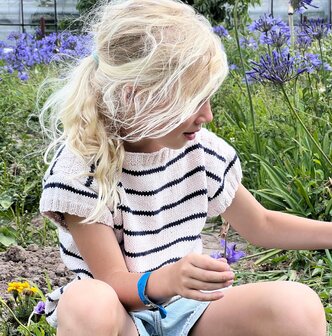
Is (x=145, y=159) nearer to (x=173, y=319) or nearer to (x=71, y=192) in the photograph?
(x=71, y=192)

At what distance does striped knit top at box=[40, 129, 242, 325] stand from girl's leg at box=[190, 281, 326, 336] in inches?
7.6

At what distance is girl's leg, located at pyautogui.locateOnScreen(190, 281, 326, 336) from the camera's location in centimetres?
184

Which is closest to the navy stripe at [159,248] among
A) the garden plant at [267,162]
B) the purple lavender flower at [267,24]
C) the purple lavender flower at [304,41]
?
the garden plant at [267,162]


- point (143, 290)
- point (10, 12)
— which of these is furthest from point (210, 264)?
point (10, 12)

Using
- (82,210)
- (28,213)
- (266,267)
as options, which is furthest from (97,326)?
(28,213)

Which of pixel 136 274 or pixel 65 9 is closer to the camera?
pixel 136 274

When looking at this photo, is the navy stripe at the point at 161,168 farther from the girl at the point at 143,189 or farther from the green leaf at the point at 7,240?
the green leaf at the point at 7,240

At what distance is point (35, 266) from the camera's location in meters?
3.08

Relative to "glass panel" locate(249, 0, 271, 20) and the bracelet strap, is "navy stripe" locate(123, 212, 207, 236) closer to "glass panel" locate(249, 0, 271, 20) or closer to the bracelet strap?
the bracelet strap

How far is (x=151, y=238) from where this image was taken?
6.62ft

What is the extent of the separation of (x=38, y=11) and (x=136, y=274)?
14.8 meters

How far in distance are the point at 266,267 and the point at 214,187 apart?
106 centimetres

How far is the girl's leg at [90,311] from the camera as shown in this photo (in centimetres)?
172

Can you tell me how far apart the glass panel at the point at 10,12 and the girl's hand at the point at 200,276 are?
582 inches
